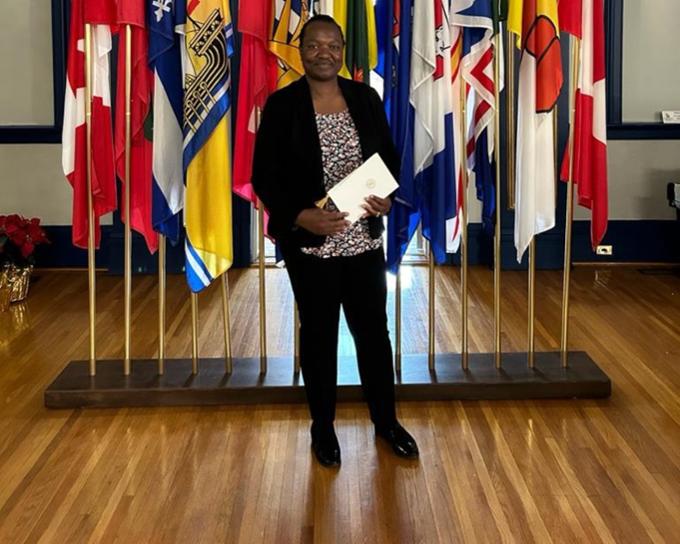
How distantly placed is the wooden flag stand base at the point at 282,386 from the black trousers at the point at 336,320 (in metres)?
0.52

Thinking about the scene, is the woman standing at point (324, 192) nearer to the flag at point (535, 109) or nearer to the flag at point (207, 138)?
the flag at point (207, 138)

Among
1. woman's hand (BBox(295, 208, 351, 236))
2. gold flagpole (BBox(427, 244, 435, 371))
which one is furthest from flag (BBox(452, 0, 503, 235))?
woman's hand (BBox(295, 208, 351, 236))

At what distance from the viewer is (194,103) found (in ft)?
12.0

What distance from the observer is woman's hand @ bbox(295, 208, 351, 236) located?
118 inches

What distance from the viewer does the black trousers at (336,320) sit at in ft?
10.3

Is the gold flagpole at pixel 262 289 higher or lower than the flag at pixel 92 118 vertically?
lower

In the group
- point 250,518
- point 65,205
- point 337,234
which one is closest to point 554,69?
point 337,234

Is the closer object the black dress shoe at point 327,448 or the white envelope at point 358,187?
the white envelope at point 358,187

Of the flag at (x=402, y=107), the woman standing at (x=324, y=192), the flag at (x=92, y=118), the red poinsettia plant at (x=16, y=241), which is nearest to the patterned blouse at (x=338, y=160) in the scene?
the woman standing at (x=324, y=192)

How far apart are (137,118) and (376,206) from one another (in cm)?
126

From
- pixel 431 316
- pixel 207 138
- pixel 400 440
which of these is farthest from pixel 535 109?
pixel 400 440

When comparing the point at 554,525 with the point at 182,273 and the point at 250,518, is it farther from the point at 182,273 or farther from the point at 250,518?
the point at 182,273

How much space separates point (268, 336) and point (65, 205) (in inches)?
96.1

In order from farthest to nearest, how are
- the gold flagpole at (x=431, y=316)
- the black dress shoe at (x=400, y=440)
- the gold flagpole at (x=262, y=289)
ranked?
the gold flagpole at (x=431, y=316), the gold flagpole at (x=262, y=289), the black dress shoe at (x=400, y=440)
